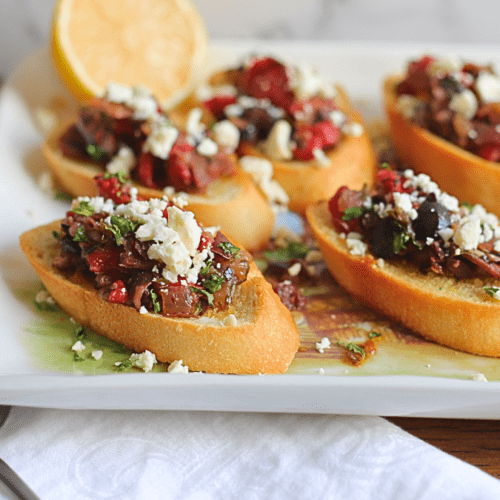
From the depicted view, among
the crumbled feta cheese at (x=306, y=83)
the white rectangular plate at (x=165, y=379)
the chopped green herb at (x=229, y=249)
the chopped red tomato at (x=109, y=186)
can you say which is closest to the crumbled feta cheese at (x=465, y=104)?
the crumbled feta cheese at (x=306, y=83)

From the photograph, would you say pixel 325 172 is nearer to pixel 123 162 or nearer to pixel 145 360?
pixel 123 162

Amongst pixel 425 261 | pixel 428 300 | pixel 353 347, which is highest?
pixel 425 261

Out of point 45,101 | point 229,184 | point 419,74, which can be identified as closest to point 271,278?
point 229,184

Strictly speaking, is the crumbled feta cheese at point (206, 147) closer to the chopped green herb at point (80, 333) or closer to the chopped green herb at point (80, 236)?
the chopped green herb at point (80, 236)

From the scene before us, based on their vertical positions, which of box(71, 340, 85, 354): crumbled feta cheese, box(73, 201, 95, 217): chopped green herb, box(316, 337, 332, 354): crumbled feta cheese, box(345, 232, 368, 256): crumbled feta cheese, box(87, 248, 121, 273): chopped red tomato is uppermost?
box(73, 201, 95, 217): chopped green herb

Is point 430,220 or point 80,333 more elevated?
point 430,220

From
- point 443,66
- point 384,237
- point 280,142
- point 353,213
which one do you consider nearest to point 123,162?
point 280,142

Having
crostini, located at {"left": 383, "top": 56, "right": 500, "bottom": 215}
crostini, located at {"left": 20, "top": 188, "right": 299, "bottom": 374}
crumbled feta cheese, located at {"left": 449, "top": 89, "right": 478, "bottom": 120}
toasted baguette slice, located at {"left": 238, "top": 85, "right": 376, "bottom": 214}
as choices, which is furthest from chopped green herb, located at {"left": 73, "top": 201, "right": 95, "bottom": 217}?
crumbled feta cheese, located at {"left": 449, "top": 89, "right": 478, "bottom": 120}

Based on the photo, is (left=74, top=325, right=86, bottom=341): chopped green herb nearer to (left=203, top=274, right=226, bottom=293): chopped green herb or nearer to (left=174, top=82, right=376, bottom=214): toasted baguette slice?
(left=203, top=274, right=226, bottom=293): chopped green herb
